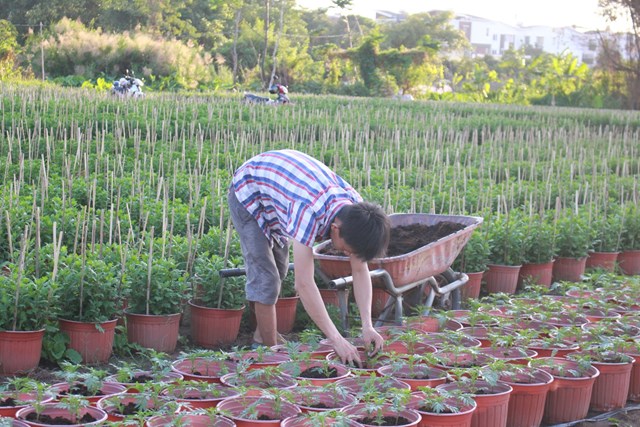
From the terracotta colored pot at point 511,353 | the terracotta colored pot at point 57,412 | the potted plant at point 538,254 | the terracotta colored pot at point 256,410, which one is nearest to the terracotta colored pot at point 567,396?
the terracotta colored pot at point 511,353

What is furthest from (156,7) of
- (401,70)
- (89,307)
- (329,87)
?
(89,307)

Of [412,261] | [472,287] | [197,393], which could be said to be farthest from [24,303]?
[472,287]

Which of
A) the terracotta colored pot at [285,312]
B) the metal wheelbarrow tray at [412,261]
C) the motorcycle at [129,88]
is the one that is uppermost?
the motorcycle at [129,88]

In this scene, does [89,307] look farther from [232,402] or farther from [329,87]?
[329,87]

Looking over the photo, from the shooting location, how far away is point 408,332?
15.1ft

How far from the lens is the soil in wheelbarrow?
579 centimetres

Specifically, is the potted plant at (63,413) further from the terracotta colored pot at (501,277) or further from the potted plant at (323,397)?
the terracotta colored pot at (501,277)

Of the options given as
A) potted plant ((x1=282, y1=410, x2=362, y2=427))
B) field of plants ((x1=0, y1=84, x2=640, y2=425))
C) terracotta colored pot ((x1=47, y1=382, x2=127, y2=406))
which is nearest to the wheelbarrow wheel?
field of plants ((x1=0, y1=84, x2=640, y2=425))

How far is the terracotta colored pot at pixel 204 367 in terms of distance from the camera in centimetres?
398

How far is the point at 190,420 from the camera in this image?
322cm

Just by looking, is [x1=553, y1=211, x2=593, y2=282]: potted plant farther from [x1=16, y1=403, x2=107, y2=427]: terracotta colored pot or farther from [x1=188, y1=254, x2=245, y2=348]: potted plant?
[x1=16, y1=403, x2=107, y2=427]: terracotta colored pot

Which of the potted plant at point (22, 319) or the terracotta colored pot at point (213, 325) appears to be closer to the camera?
the potted plant at point (22, 319)

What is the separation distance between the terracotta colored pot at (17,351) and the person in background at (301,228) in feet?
3.75

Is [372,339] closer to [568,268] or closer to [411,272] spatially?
[411,272]
